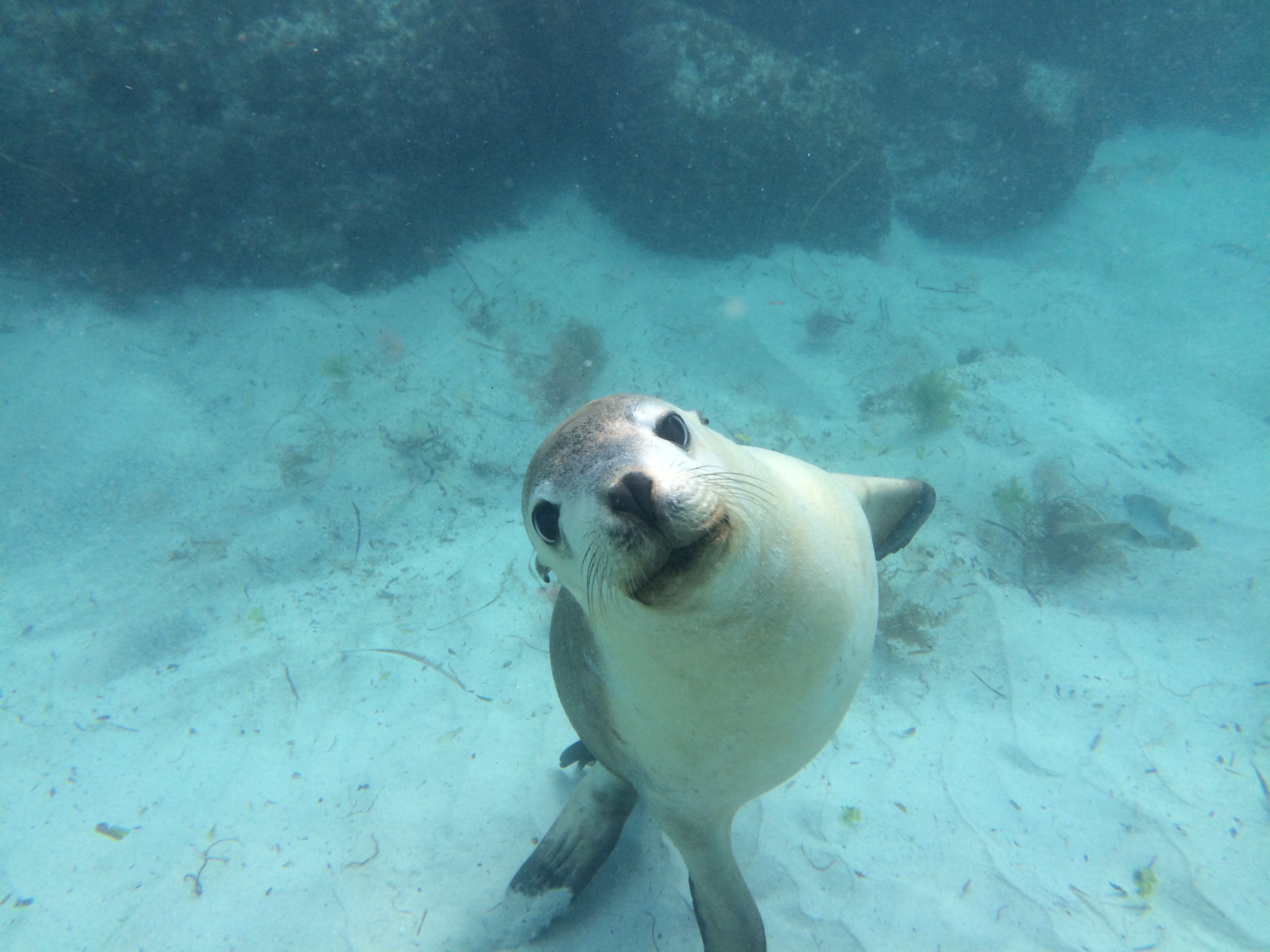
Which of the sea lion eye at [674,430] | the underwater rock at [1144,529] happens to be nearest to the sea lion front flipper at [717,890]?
the sea lion eye at [674,430]

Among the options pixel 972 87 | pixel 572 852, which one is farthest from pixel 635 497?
pixel 972 87

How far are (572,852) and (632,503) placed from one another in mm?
2160

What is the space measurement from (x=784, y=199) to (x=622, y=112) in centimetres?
257

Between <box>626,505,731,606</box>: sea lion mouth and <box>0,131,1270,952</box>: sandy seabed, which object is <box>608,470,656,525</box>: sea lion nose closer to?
<box>626,505,731,606</box>: sea lion mouth

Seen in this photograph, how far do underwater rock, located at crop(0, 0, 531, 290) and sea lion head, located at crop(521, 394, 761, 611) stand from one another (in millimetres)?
6352

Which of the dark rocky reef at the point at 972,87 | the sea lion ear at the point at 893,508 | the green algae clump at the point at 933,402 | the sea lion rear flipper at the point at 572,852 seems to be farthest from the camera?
the dark rocky reef at the point at 972,87

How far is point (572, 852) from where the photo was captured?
7.97 ft

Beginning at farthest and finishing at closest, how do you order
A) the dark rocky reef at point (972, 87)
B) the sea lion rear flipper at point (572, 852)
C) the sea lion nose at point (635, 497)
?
the dark rocky reef at point (972, 87) < the sea lion rear flipper at point (572, 852) < the sea lion nose at point (635, 497)

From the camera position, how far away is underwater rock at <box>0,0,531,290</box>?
211 inches

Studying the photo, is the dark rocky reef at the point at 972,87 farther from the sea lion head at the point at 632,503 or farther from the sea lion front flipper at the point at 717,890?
the sea lion front flipper at the point at 717,890

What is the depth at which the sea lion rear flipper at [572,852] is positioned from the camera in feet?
7.72

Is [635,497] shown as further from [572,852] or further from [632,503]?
[572,852]

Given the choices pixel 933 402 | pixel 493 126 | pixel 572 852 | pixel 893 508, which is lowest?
pixel 572 852

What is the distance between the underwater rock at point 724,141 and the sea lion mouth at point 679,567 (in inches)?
276
